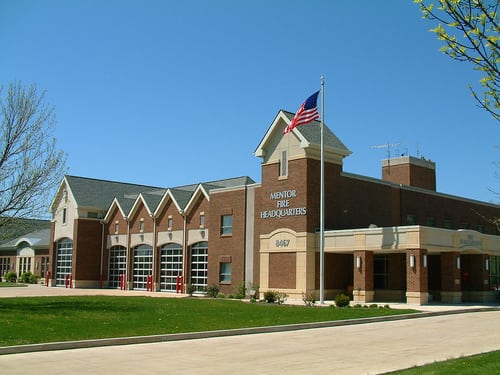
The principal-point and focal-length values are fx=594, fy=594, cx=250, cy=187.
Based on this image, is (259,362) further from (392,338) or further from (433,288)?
(433,288)

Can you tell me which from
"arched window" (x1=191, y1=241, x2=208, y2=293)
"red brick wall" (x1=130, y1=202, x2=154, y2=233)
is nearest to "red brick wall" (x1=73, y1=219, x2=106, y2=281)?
"red brick wall" (x1=130, y1=202, x2=154, y2=233)

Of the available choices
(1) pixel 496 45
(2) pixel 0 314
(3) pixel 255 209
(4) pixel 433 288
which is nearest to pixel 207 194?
(3) pixel 255 209

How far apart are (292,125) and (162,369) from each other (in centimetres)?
2381

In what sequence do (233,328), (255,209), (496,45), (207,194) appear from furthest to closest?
(207,194) < (255,209) < (233,328) < (496,45)

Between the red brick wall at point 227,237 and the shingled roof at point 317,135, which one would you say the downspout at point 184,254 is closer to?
the red brick wall at point 227,237

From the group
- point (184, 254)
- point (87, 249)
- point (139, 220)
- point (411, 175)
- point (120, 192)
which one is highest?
point (411, 175)

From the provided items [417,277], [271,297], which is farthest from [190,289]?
[417,277]

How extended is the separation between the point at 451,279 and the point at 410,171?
777 inches

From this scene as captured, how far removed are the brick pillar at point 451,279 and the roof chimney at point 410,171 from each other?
745 inches

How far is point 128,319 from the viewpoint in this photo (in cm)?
2131

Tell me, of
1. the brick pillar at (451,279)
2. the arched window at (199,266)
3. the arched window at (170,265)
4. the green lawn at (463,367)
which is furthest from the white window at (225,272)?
the green lawn at (463,367)

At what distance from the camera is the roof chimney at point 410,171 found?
53719 millimetres

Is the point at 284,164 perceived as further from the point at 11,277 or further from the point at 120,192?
the point at 11,277

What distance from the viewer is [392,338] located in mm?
18438
